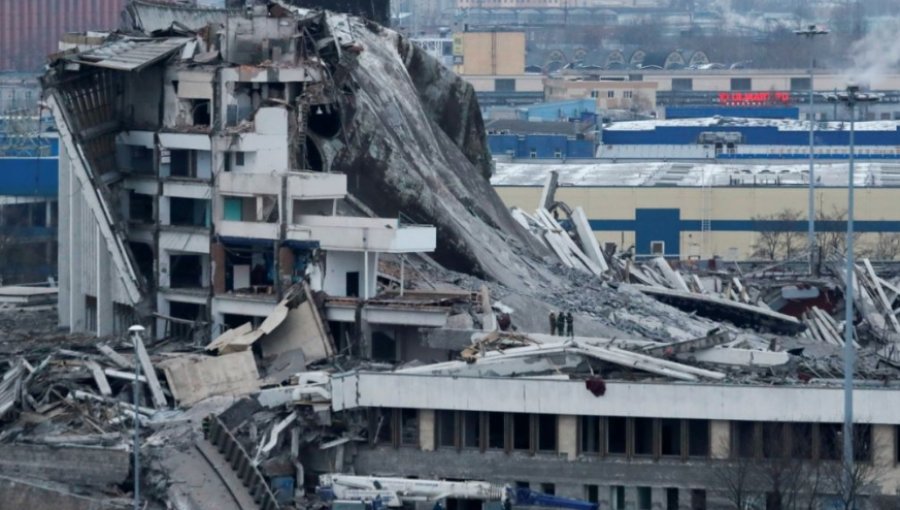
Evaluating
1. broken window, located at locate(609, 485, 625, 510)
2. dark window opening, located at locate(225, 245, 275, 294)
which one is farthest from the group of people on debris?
broken window, located at locate(609, 485, 625, 510)

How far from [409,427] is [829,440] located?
4034 millimetres

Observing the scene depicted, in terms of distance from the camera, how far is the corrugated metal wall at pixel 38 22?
96.5 meters

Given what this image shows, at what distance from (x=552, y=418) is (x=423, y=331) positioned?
3214 mm

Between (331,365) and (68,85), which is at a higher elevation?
(68,85)

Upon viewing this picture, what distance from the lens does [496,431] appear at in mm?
24672

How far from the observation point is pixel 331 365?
26.9 metres

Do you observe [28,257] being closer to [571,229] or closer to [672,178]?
[571,229]

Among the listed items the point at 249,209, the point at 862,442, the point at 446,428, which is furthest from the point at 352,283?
the point at 862,442

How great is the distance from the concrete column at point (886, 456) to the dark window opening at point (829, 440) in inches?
13.4

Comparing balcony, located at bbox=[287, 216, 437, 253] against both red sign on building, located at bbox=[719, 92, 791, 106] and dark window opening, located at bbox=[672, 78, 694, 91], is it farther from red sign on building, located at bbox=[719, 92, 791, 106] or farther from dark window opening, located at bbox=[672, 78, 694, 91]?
dark window opening, located at bbox=[672, 78, 694, 91]

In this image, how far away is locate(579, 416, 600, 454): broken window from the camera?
24469mm

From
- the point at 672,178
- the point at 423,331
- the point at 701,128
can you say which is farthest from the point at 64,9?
the point at 423,331

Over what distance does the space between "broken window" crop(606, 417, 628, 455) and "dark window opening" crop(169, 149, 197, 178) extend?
7092mm

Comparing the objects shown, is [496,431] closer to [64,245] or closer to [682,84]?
[64,245]
